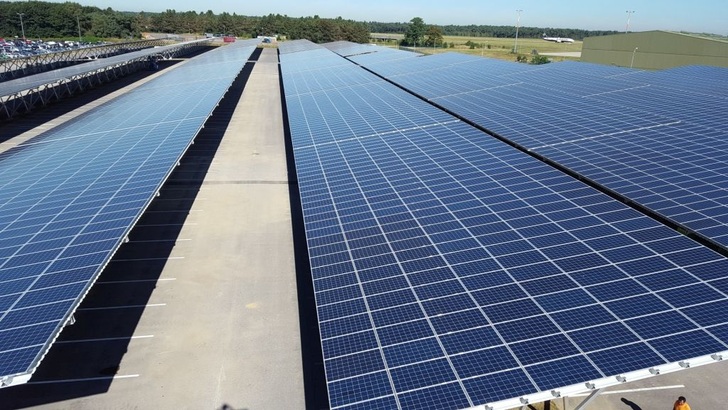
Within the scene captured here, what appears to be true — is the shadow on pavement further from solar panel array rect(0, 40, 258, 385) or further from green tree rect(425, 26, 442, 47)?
green tree rect(425, 26, 442, 47)

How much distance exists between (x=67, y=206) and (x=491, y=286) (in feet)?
59.3

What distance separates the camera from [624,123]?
83.3 feet

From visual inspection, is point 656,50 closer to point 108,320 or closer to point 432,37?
point 108,320

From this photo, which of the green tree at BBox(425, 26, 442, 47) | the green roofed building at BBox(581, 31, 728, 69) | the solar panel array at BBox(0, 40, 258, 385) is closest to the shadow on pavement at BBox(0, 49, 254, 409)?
the solar panel array at BBox(0, 40, 258, 385)

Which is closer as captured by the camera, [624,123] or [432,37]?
[624,123]

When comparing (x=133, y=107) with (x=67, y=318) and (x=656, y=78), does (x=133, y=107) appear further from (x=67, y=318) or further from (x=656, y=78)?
(x=656, y=78)

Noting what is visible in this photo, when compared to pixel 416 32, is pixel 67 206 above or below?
below

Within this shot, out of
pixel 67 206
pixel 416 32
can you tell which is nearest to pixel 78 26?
pixel 416 32

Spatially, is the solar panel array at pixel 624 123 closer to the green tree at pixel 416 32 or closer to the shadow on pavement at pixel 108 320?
the shadow on pavement at pixel 108 320

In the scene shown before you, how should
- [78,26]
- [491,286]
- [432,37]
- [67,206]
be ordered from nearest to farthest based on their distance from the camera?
1. [491,286]
2. [67,206]
3. [78,26]
4. [432,37]

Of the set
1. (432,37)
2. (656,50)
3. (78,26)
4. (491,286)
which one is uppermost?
(78,26)

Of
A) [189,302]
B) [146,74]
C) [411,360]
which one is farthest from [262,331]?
[146,74]

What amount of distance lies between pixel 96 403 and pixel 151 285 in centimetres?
664

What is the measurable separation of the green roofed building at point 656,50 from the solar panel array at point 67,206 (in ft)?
236
